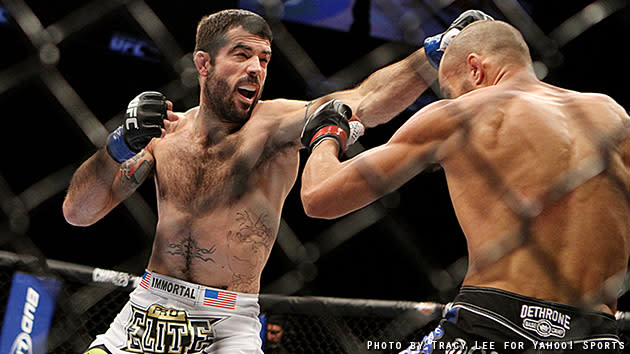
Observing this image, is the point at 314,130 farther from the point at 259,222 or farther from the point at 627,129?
the point at 627,129

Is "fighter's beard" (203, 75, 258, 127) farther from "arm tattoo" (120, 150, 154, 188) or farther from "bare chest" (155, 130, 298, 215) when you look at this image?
"arm tattoo" (120, 150, 154, 188)

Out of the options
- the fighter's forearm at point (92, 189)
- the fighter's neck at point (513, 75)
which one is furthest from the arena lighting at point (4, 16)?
the fighter's neck at point (513, 75)

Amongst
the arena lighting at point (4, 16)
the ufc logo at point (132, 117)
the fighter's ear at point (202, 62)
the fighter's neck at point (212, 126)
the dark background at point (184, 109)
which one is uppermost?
the arena lighting at point (4, 16)

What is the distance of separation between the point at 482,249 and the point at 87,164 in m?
1.34

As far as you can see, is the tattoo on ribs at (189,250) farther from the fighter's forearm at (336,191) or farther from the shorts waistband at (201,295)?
the fighter's forearm at (336,191)

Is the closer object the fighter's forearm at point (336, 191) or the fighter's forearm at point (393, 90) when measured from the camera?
the fighter's forearm at point (336, 191)

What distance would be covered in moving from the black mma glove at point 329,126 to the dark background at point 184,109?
5.44 ft

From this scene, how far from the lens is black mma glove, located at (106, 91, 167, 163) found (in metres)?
1.88

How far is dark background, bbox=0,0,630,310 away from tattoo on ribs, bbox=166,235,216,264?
145 centimetres

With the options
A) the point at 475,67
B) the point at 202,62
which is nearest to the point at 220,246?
the point at 202,62

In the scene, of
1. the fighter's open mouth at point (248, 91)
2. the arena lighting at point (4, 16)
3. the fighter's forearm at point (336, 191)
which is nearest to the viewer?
the fighter's forearm at point (336, 191)

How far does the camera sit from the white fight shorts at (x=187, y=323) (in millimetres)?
1717

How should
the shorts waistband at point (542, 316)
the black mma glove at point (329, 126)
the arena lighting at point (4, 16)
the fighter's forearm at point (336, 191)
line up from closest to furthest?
the shorts waistband at point (542, 316) < the fighter's forearm at point (336, 191) < the black mma glove at point (329, 126) < the arena lighting at point (4, 16)

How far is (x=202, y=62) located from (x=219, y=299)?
792 mm
